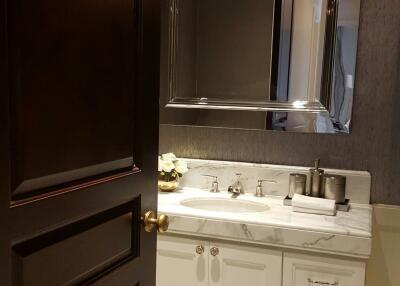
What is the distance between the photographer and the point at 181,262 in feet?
6.14

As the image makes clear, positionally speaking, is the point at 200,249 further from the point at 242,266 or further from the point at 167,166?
the point at 167,166

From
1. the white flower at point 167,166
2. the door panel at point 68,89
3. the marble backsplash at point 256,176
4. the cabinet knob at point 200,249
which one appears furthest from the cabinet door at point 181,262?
the door panel at point 68,89

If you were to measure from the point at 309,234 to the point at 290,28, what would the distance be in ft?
3.04

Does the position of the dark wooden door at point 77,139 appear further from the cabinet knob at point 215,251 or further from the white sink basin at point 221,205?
the white sink basin at point 221,205

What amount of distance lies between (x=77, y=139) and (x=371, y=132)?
151 centimetres

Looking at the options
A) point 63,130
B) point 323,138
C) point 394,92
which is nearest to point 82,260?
point 63,130

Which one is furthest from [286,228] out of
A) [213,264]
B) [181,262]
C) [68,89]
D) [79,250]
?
[68,89]

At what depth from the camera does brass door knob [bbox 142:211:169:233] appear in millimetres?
1264

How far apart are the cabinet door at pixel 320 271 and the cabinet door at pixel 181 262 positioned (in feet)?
1.04

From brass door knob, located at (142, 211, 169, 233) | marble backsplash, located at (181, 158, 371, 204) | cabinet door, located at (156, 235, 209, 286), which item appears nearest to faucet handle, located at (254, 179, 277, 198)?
marble backsplash, located at (181, 158, 371, 204)

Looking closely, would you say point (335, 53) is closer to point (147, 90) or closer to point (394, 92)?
point (394, 92)

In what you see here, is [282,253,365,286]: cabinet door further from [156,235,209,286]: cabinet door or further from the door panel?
the door panel

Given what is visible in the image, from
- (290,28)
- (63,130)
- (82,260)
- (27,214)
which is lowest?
(82,260)

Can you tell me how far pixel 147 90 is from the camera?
4.02ft
